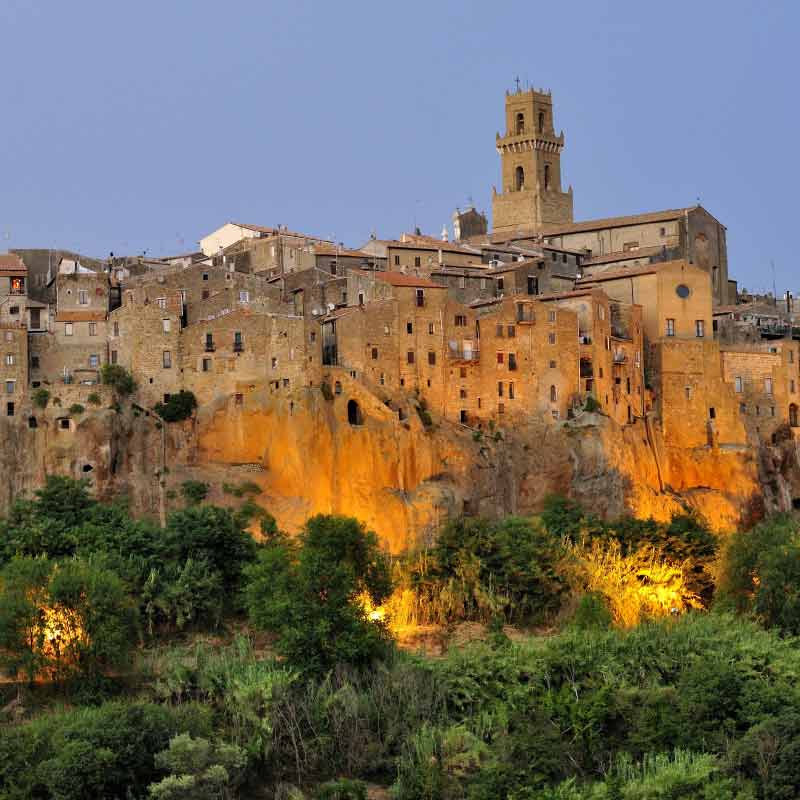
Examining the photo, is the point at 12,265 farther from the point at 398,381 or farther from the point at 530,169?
the point at 530,169

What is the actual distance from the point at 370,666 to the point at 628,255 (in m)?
42.2

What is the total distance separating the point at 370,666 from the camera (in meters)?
59.7

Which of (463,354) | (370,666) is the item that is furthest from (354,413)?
(370,666)

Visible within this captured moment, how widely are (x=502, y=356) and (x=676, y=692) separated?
87.9 ft

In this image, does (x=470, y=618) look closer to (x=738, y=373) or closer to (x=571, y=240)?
(x=738, y=373)

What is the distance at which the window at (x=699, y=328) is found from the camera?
88.0m

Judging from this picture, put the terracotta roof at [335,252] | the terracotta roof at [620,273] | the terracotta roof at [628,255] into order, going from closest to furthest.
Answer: the terracotta roof at [620,273] → the terracotta roof at [335,252] → the terracotta roof at [628,255]

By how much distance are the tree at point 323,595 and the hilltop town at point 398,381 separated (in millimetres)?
11378

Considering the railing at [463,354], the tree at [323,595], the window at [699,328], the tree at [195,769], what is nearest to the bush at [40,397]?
the tree at [323,595]

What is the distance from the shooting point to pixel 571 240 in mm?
103000

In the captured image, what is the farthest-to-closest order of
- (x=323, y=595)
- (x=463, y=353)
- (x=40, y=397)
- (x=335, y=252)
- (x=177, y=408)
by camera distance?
(x=335, y=252) < (x=463, y=353) < (x=177, y=408) < (x=40, y=397) < (x=323, y=595)

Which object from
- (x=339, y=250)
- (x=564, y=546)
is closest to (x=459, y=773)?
(x=564, y=546)

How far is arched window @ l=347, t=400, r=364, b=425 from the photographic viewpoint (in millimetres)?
78188

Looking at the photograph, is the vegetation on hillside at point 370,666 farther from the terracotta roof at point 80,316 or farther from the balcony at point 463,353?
the balcony at point 463,353
